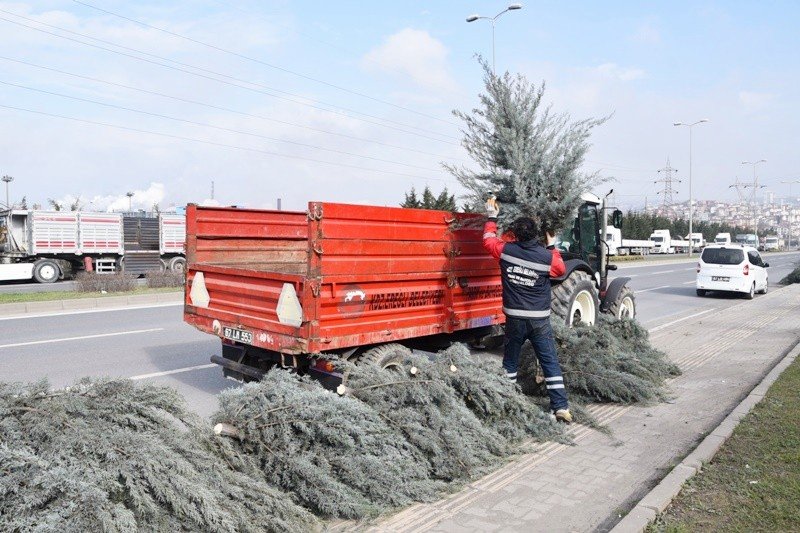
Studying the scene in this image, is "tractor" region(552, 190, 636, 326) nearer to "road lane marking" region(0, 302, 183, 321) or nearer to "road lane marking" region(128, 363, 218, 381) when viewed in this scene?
"road lane marking" region(128, 363, 218, 381)

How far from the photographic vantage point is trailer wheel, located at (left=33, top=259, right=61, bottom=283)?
23844 mm

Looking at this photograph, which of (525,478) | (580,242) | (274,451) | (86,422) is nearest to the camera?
Answer: (86,422)

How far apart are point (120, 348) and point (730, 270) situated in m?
17.5

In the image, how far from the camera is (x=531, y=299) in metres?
5.84

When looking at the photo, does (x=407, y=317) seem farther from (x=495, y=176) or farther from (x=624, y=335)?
(x=624, y=335)

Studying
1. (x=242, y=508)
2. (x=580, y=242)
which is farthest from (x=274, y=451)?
(x=580, y=242)

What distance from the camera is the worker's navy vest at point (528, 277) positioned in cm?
581

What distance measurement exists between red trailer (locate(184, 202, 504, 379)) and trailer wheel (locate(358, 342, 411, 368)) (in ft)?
0.05

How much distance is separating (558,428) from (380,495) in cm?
206

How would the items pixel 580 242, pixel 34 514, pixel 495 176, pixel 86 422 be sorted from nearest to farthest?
pixel 34 514, pixel 86 422, pixel 495 176, pixel 580 242

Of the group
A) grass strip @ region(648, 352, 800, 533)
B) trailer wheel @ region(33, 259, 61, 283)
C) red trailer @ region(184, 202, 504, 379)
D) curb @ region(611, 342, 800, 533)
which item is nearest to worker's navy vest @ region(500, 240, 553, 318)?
red trailer @ region(184, 202, 504, 379)

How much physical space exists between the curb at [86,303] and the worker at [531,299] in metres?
11.4

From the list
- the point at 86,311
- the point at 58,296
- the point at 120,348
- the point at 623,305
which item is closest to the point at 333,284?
the point at 120,348

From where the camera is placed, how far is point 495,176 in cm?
737
